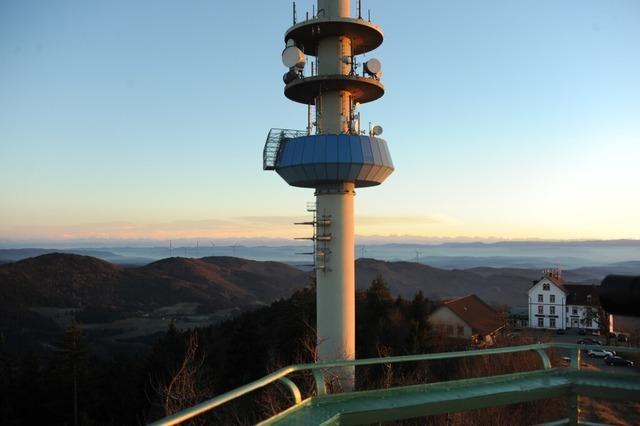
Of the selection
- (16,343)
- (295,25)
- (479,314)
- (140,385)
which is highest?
(295,25)

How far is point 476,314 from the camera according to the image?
145 feet

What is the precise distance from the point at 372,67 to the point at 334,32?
1.93 meters

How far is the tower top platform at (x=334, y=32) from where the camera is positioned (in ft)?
61.2

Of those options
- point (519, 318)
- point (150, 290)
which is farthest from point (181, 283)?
point (519, 318)

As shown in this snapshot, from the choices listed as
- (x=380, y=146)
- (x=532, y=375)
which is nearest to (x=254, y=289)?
(x=380, y=146)

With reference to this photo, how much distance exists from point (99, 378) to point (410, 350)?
78.1 ft

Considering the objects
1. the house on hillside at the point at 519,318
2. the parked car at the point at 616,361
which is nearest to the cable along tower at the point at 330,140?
the parked car at the point at 616,361

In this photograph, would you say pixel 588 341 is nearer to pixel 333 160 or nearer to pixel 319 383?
pixel 333 160

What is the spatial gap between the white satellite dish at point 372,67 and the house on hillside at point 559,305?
42.8 m

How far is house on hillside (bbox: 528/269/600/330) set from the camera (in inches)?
2057

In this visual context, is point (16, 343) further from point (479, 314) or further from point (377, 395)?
point (377, 395)

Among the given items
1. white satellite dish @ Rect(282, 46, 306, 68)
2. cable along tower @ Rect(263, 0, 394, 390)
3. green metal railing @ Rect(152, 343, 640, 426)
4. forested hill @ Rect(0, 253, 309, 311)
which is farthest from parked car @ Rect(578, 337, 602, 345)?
forested hill @ Rect(0, 253, 309, 311)

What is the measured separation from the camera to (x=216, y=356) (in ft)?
135

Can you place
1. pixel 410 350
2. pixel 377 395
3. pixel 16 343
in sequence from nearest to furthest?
pixel 377 395 < pixel 410 350 < pixel 16 343
